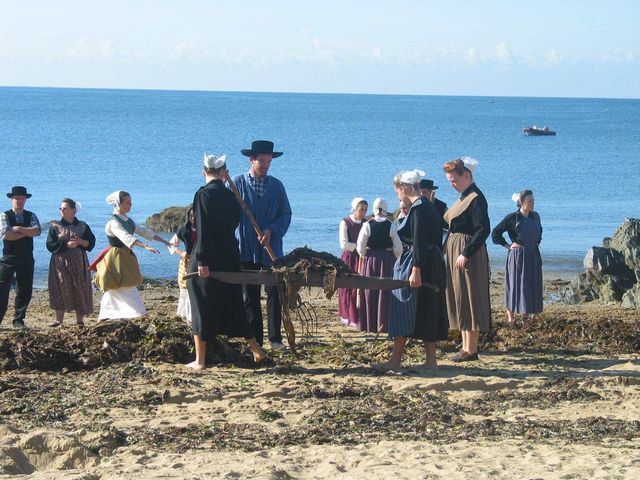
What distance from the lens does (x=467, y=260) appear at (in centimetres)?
1007

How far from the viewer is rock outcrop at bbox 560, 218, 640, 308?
16594mm

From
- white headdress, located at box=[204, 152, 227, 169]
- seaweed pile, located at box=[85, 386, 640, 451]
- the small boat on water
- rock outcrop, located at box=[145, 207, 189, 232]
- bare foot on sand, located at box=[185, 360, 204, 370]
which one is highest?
the small boat on water

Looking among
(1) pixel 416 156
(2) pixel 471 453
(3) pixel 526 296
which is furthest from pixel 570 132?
(2) pixel 471 453

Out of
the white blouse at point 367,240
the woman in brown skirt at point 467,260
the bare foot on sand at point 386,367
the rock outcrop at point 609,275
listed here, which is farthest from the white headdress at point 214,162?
the rock outcrop at point 609,275

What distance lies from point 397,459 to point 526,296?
654cm

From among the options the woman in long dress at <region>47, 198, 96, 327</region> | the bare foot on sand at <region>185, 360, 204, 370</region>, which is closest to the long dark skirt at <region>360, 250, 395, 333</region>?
the bare foot on sand at <region>185, 360, 204, 370</region>

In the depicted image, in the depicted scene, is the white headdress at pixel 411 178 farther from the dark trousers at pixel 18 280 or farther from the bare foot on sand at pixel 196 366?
the dark trousers at pixel 18 280

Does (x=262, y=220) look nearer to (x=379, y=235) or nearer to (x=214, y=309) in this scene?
(x=214, y=309)

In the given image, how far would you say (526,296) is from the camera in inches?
518

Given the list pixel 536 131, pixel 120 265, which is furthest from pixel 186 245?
pixel 536 131

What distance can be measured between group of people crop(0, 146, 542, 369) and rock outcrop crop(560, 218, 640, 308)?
3.84 m

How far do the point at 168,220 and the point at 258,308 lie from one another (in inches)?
752

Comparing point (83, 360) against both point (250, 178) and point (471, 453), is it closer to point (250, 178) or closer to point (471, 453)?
point (250, 178)

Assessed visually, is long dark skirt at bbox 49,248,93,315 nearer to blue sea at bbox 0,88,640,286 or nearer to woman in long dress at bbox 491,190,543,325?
woman in long dress at bbox 491,190,543,325
